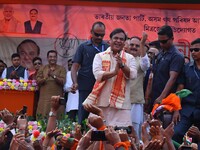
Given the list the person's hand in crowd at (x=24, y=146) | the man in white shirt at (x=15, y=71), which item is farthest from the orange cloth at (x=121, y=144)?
the man in white shirt at (x=15, y=71)

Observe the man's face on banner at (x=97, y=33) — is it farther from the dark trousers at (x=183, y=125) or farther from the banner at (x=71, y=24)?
the banner at (x=71, y=24)

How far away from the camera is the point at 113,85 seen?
30.7ft

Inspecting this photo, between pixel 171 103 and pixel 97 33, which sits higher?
pixel 97 33

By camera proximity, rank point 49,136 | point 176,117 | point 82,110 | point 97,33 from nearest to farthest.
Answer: point 49,136 < point 176,117 < point 82,110 < point 97,33

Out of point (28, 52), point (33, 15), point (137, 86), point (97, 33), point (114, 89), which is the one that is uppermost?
point (33, 15)

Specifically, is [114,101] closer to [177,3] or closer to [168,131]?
[168,131]

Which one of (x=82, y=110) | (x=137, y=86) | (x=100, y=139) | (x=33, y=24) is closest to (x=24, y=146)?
(x=100, y=139)

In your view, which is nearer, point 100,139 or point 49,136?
point 100,139

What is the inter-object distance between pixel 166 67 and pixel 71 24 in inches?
239

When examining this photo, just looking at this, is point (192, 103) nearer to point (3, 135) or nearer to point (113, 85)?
point (113, 85)

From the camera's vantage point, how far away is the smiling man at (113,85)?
929cm

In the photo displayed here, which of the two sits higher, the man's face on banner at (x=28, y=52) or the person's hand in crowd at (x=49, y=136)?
the man's face on banner at (x=28, y=52)

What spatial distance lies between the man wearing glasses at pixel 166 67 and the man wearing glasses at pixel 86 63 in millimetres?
1179

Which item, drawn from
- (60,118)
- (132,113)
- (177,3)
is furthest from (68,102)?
(132,113)
